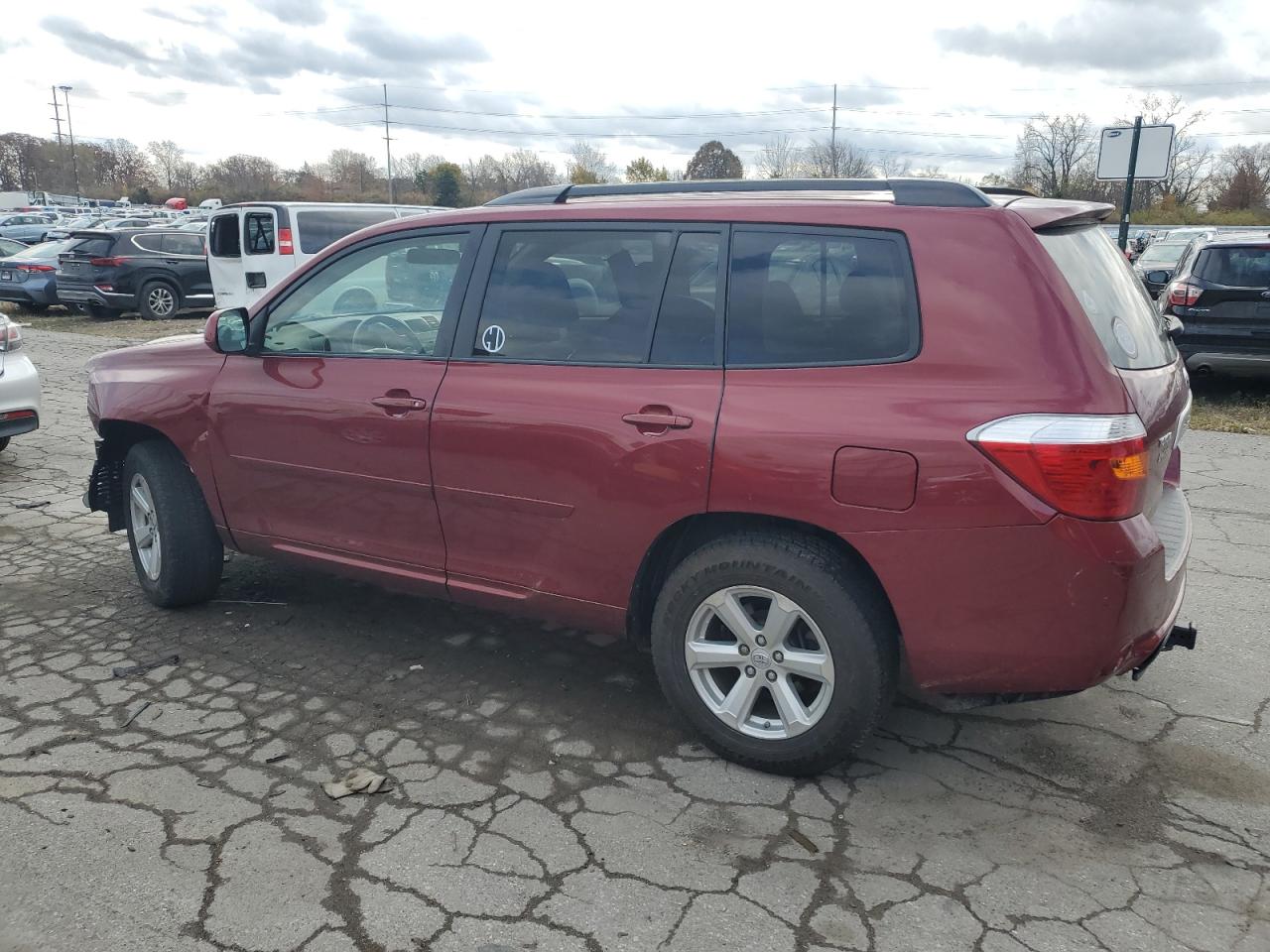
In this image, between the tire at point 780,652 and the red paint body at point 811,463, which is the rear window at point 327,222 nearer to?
the red paint body at point 811,463

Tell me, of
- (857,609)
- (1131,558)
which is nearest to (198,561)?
(857,609)

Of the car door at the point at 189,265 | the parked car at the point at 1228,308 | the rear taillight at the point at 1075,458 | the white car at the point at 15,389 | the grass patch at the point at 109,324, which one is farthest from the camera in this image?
the car door at the point at 189,265

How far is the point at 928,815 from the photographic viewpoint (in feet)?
9.80

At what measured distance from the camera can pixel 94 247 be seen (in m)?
17.4

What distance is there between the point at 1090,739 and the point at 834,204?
78.4 inches

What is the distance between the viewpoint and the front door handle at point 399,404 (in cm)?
362

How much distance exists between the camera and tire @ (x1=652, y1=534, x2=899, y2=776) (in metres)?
2.93

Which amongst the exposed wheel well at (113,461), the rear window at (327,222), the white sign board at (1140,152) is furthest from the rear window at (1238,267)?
the white sign board at (1140,152)

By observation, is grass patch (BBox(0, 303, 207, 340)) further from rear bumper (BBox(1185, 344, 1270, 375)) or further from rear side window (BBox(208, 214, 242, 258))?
rear bumper (BBox(1185, 344, 1270, 375))

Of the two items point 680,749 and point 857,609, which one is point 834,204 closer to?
point 857,609

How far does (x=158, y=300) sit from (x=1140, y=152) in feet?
62.5

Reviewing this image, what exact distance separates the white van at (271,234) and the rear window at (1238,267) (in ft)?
28.3

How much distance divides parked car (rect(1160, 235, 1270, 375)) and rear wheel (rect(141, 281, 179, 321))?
15.7 meters

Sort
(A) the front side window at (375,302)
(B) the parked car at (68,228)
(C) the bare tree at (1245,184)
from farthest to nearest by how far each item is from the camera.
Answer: (C) the bare tree at (1245,184) → (B) the parked car at (68,228) → (A) the front side window at (375,302)
